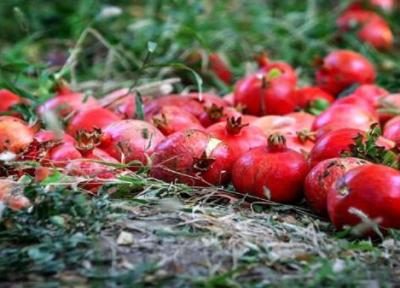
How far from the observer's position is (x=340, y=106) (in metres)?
2.63

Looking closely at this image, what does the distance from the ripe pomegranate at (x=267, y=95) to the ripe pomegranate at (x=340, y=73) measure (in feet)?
1.23

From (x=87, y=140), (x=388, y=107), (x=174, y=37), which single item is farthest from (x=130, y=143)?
(x=174, y=37)

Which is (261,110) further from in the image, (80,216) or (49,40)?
(49,40)

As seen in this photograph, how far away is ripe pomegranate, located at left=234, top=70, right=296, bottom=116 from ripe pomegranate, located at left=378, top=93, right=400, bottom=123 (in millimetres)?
325

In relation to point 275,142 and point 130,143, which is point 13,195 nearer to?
point 130,143

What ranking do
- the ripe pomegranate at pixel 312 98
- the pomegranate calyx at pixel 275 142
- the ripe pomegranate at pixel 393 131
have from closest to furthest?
the pomegranate calyx at pixel 275 142 < the ripe pomegranate at pixel 393 131 < the ripe pomegranate at pixel 312 98

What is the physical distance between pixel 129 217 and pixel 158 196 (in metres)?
0.21

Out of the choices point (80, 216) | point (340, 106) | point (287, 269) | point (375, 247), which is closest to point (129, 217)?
point (80, 216)

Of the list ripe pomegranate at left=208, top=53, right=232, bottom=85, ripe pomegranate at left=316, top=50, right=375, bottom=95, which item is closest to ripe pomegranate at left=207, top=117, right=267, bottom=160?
ripe pomegranate at left=316, top=50, right=375, bottom=95

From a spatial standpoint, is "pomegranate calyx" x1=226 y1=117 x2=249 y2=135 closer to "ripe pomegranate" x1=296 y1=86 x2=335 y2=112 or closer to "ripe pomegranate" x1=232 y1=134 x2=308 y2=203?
"ripe pomegranate" x1=232 y1=134 x2=308 y2=203

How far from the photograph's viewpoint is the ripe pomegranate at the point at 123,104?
2748 millimetres

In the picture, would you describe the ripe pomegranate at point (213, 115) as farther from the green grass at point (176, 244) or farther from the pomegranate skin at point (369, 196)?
the pomegranate skin at point (369, 196)

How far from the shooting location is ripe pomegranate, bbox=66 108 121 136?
2.50m

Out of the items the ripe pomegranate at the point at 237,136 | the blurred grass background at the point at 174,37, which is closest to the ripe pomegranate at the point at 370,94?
the blurred grass background at the point at 174,37
